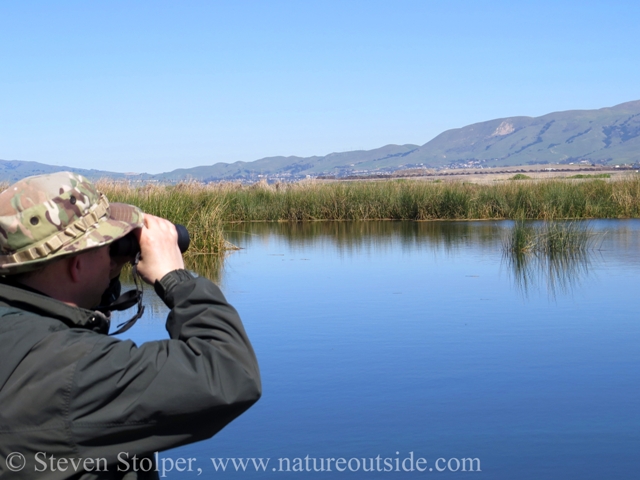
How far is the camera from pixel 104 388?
1.26 m

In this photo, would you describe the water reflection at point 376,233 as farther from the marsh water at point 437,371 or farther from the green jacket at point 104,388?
the green jacket at point 104,388

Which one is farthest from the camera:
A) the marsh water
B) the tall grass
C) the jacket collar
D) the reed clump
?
the reed clump

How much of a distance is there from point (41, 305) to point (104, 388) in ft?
0.68

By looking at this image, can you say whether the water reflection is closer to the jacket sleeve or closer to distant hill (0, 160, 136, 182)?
distant hill (0, 160, 136, 182)

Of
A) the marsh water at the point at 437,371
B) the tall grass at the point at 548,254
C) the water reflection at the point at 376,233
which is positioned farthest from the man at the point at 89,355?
the water reflection at the point at 376,233

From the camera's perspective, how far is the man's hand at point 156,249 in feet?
4.75

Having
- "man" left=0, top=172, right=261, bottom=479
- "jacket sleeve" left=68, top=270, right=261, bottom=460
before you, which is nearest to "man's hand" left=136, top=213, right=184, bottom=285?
"man" left=0, top=172, right=261, bottom=479

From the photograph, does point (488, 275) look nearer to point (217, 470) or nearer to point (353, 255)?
point (353, 255)

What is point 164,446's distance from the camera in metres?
1.35

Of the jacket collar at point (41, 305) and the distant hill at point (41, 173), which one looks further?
the distant hill at point (41, 173)

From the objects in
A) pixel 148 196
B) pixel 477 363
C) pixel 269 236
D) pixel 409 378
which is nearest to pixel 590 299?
pixel 477 363

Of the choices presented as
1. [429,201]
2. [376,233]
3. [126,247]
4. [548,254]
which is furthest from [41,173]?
[429,201]

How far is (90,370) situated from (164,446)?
19 centimetres

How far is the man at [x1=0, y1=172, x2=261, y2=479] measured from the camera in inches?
49.8
